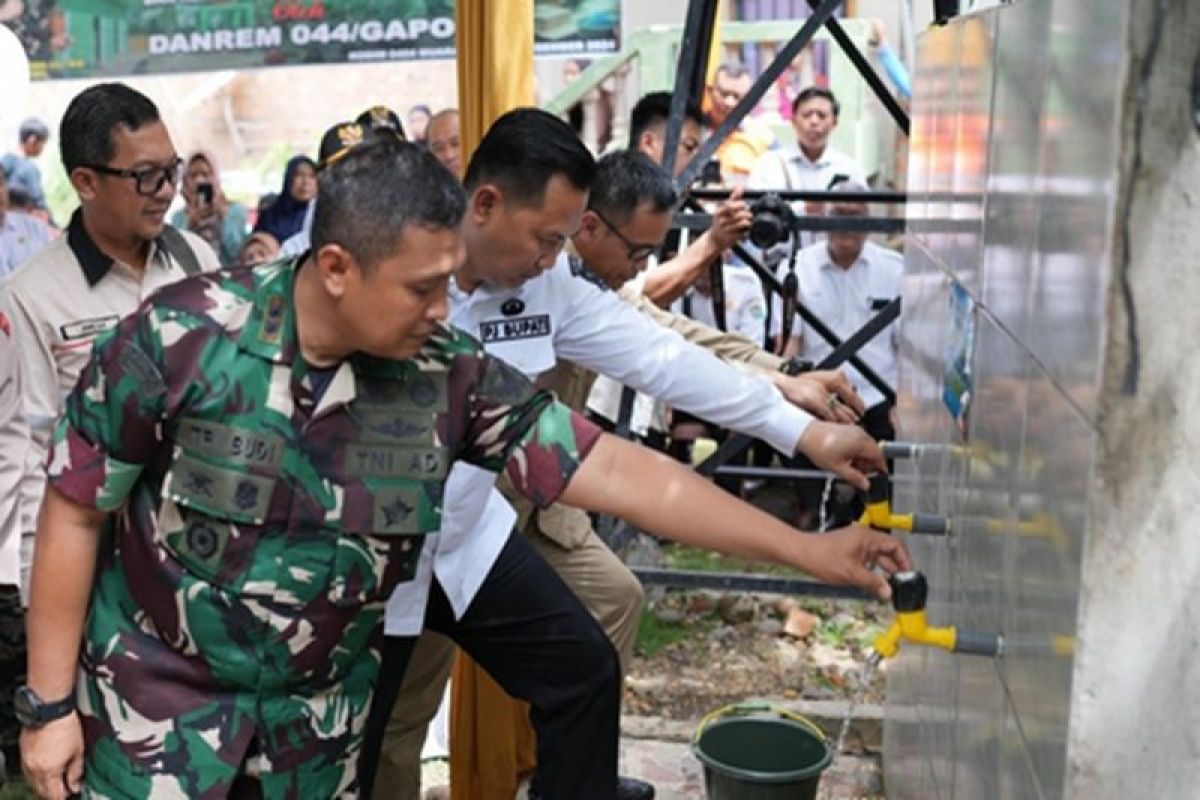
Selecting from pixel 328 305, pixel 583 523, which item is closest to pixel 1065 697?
pixel 328 305

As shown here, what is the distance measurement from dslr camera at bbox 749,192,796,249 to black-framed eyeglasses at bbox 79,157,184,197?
1.90 metres

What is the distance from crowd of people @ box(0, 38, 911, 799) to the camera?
2053mm

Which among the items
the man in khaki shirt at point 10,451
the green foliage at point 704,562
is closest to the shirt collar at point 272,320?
the man in khaki shirt at point 10,451

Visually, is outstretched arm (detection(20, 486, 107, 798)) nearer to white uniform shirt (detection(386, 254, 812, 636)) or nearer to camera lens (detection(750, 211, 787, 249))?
white uniform shirt (detection(386, 254, 812, 636))

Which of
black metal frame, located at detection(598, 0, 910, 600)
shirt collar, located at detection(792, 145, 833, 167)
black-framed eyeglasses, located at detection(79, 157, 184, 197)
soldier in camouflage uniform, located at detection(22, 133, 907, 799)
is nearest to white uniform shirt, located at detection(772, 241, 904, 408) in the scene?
shirt collar, located at detection(792, 145, 833, 167)

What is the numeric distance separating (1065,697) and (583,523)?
2316mm

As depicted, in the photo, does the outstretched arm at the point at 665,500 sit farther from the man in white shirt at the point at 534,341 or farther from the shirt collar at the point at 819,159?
the shirt collar at the point at 819,159

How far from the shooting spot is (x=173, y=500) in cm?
210

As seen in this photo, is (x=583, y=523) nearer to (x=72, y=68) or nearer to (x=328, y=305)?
(x=328, y=305)

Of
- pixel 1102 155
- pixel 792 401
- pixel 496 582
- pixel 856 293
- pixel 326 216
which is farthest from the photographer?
pixel 856 293

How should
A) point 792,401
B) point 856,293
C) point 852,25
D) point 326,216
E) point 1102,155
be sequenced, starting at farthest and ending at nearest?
point 852,25
point 856,293
point 792,401
point 326,216
point 1102,155

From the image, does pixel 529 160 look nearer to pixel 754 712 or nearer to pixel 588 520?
pixel 588 520

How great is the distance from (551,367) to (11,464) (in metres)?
1.30

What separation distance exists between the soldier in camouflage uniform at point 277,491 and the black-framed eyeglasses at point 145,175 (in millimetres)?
1063
